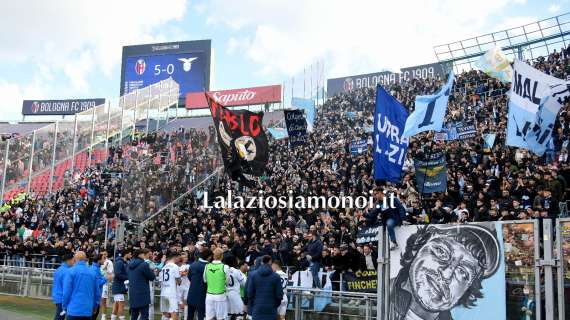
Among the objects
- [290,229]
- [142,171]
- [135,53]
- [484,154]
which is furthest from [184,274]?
[135,53]

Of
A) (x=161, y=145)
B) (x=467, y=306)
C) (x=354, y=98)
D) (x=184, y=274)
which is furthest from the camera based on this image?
(x=354, y=98)

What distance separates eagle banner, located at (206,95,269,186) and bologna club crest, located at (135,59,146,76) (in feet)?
144

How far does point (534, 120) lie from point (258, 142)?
868cm

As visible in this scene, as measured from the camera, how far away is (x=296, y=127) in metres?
27.1

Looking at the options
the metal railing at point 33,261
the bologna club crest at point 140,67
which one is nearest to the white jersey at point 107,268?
the metal railing at point 33,261

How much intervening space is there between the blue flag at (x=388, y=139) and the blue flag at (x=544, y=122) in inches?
171

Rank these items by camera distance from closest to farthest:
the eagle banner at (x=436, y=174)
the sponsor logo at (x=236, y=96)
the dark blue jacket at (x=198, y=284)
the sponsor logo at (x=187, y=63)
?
the dark blue jacket at (x=198, y=284)
the eagle banner at (x=436, y=174)
the sponsor logo at (x=236, y=96)
the sponsor logo at (x=187, y=63)

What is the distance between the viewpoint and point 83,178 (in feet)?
112

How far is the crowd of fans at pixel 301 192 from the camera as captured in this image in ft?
54.1

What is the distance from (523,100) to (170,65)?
4925 cm

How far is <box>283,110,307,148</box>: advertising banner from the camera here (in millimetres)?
26969

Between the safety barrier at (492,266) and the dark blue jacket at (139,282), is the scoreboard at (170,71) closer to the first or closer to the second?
the dark blue jacket at (139,282)

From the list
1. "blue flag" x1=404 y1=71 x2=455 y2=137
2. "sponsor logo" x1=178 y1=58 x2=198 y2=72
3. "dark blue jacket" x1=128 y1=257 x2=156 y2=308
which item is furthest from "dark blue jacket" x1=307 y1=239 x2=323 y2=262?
"sponsor logo" x1=178 y1=58 x2=198 y2=72

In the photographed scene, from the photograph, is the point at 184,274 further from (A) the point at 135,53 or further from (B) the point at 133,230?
(A) the point at 135,53
